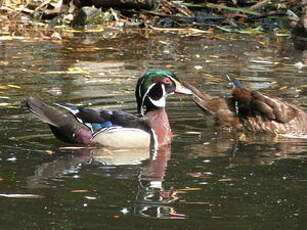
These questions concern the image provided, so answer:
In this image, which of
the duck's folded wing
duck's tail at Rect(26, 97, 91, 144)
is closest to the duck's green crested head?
the duck's folded wing

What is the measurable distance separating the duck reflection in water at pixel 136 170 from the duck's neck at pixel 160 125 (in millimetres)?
88

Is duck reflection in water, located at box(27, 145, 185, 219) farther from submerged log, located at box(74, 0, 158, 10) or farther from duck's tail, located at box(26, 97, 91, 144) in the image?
submerged log, located at box(74, 0, 158, 10)

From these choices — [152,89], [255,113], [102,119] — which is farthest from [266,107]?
[102,119]

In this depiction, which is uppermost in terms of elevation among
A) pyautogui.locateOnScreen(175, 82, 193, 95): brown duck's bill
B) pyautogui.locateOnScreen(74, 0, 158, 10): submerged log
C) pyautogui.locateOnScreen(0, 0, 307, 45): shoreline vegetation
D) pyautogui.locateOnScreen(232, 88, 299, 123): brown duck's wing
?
pyautogui.locateOnScreen(175, 82, 193, 95): brown duck's bill

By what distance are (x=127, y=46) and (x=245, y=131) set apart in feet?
21.0

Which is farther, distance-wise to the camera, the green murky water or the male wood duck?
the male wood duck

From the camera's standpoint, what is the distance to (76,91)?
12.2 metres

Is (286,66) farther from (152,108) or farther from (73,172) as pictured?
→ (73,172)

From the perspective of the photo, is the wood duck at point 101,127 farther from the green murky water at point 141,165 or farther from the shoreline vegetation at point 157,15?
the shoreline vegetation at point 157,15

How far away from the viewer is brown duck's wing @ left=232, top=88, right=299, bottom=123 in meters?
10.6

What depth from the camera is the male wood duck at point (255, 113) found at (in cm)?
1062

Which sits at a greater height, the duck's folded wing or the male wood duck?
the duck's folded wing

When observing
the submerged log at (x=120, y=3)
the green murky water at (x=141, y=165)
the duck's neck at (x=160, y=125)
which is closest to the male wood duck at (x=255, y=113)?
the green murky water at (x=141, y=165)

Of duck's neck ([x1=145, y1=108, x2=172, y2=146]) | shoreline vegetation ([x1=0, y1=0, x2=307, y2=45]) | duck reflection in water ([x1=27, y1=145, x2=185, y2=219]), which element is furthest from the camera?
shoreline vegetation ([x1=0, y1=0, x2=307, y2=45])
